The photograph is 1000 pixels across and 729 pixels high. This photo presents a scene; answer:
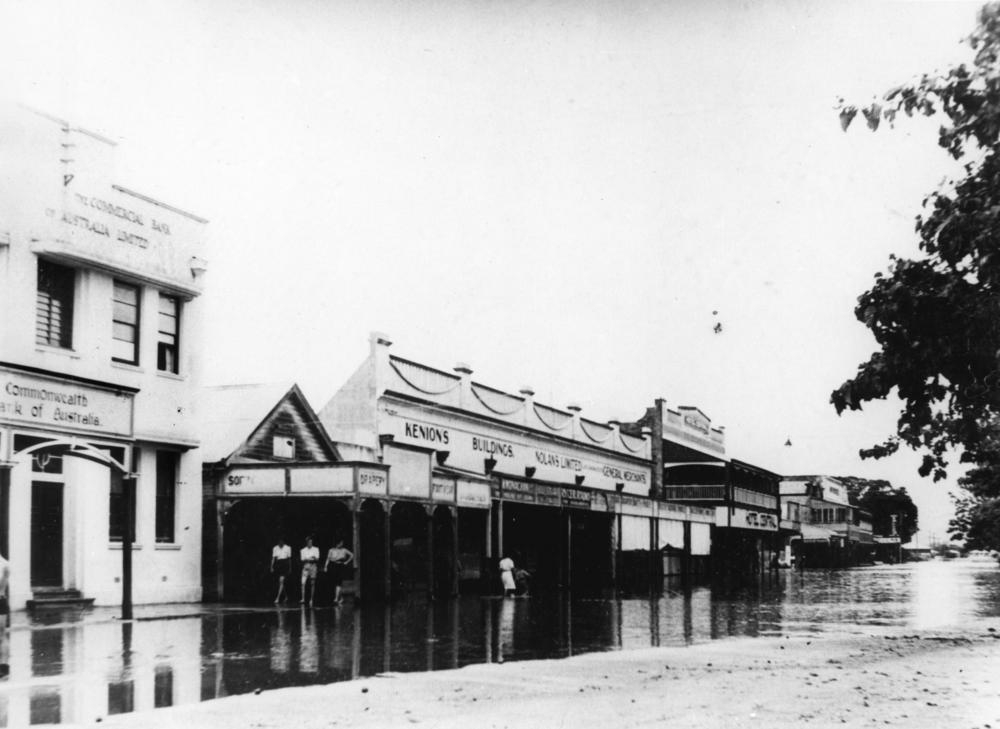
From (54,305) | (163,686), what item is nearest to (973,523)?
(54,305)

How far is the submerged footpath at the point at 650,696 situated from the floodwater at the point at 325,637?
0.75 metres

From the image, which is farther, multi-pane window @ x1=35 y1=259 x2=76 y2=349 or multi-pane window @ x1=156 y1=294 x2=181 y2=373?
multi-pane window @ x1=156 y1=294 x2=181 y2=373

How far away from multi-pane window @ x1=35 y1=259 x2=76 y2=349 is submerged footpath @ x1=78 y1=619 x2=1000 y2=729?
35.2ft

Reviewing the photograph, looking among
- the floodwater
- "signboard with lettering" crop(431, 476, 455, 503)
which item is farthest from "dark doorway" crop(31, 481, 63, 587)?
"signboard with lettering" crop(431, 476, 455, 503)

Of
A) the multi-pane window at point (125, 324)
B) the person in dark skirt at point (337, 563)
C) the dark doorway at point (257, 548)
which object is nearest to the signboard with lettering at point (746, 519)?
the dark doorway at point (257, 548)

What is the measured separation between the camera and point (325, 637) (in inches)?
591

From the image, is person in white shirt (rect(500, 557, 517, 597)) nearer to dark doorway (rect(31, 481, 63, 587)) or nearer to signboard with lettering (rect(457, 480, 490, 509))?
signboard with lettering (rect(457, 480, 490, 509))

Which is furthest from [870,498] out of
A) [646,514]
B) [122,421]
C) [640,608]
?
[122,421]

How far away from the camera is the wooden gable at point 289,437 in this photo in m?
24.2

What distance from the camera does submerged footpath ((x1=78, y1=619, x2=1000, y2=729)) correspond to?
8.64m

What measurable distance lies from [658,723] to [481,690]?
205 centimetres

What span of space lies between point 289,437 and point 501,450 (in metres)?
10.7

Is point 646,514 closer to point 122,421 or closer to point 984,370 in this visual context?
point 122,421

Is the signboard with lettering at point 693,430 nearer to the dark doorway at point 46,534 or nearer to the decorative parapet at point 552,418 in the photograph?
the decorative parapet at point 552,418
